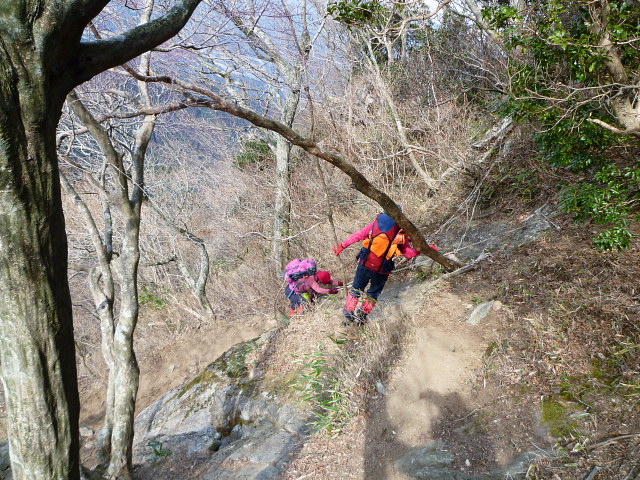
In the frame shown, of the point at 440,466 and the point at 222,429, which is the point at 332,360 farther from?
the point at 440,466

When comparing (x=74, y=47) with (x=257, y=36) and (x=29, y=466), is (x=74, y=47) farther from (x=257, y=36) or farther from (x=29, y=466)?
(x=257, y=36)

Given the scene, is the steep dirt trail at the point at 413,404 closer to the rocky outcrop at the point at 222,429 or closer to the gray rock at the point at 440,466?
the gray rock at the point at 440,466

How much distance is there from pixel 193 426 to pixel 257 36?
7701mm

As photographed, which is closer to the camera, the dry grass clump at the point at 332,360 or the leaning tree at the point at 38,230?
the leaning tree at the point at 38,230

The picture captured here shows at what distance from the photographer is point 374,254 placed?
200 inches

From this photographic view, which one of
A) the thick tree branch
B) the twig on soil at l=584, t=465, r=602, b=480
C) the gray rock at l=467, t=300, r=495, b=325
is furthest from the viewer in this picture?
the gray rock at l=467, t=300, r=495, b=325

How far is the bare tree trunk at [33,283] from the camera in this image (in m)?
1.67

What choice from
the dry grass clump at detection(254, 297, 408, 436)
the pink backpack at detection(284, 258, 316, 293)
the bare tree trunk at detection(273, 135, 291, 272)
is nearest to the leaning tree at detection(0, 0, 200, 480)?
the dry grass clump at detection(254, 297, 408, 436)

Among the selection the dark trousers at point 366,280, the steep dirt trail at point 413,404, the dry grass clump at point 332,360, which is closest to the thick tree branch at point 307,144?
the dark trousers at point 366,280

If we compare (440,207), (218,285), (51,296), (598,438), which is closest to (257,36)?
(440,207)

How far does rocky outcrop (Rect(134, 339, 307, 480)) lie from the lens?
4438mm

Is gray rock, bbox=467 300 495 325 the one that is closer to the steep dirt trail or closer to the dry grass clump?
the steep dirt trail

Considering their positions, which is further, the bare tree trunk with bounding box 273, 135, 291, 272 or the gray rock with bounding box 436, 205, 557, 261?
the bare tree trunk with bounding box 273, 135, 291, 272

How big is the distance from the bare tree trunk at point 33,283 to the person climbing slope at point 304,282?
4.19m
